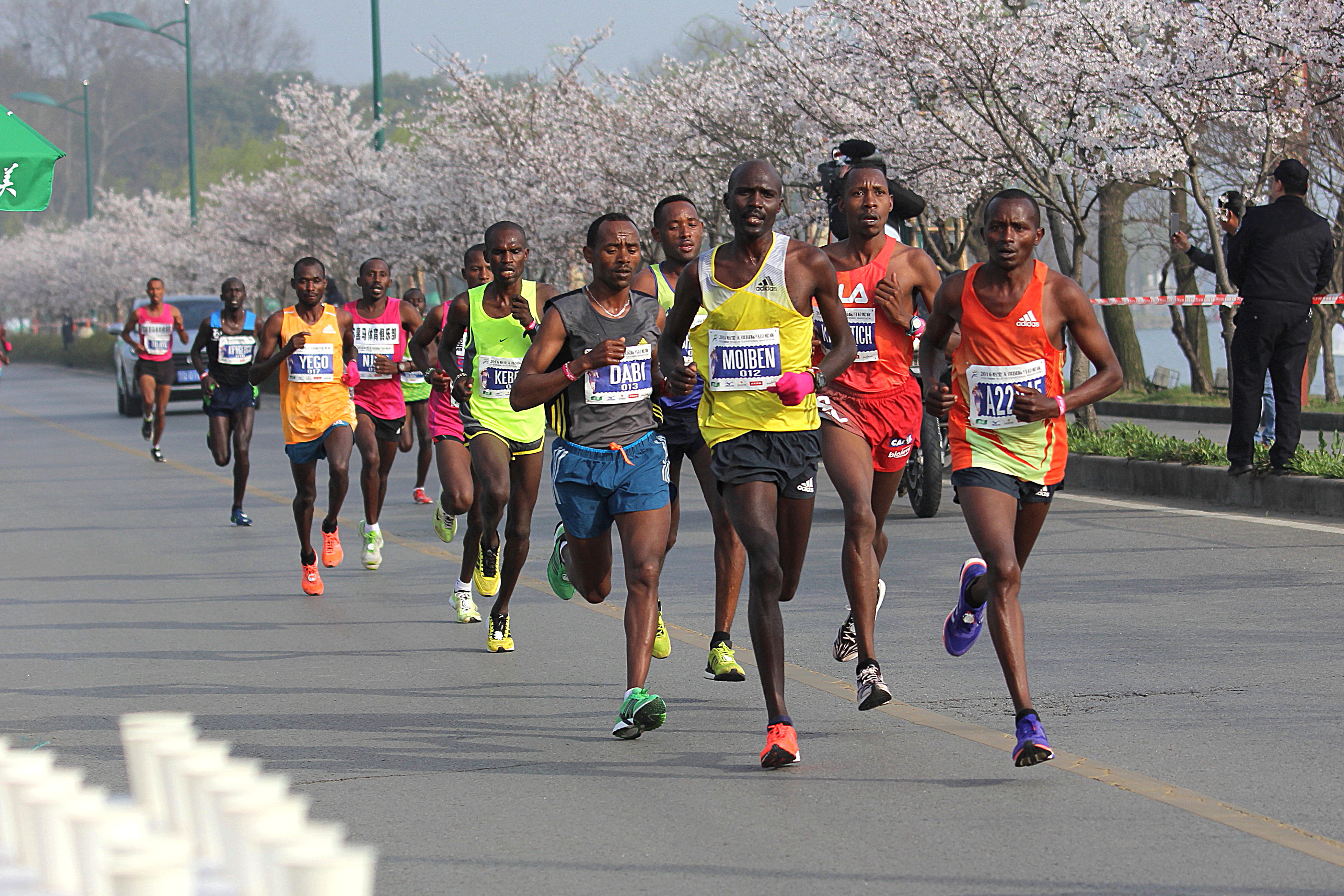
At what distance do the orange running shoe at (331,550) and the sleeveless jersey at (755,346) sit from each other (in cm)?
525

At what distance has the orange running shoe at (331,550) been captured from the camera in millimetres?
10875

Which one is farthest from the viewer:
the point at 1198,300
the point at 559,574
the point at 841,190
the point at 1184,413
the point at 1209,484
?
the point at 1184,413

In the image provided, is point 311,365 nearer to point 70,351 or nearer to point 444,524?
point 444,524

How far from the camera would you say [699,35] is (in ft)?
128

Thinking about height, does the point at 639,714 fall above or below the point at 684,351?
below

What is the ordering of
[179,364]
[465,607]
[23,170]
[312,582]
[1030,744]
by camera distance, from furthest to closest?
1. [179,364]
2. [312,582]
3. [465,607]
4. [23,170]
5. [1030,744]

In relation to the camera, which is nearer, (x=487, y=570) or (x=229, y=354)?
(x=487, y=570)

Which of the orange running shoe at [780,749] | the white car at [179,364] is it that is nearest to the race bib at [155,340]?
the white car at [179,364]

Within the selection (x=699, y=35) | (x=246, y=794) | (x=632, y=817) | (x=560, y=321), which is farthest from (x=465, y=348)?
(x=699, y=35)

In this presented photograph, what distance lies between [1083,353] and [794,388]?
1007mm

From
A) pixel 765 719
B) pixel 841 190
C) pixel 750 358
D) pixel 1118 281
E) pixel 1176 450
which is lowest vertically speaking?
pixel 765 719

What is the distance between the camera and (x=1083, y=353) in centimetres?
605

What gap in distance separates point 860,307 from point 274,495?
9874 millimetres

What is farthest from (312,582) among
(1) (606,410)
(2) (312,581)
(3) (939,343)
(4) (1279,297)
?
(4) (1279,297)
